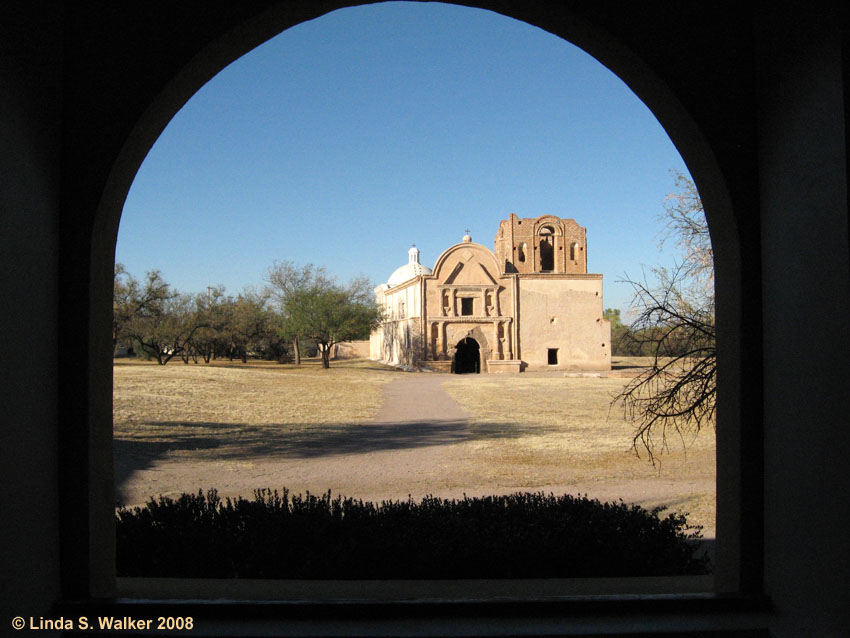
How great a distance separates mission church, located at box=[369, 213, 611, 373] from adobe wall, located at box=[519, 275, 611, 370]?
0.06 m

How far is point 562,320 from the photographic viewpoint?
3569 centimetres

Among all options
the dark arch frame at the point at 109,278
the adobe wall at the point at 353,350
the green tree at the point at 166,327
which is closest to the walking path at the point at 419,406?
the dark arch frame at the point at 109,278

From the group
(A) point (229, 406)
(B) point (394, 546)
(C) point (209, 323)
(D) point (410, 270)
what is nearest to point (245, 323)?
(C) point (209, 323)

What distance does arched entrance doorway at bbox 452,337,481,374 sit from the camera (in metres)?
36.9

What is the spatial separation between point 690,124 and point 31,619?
129 inches

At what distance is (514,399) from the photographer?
66.5ft

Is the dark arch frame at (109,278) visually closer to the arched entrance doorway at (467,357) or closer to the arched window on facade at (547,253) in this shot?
the arched entrance doorway at (467,357)

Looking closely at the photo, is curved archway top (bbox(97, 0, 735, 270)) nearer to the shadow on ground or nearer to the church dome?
the shadow on ground

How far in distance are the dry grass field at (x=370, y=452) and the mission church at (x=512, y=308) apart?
14569 millimetres

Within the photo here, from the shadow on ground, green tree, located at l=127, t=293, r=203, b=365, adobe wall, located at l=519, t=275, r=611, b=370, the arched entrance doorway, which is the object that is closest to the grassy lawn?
the shadow on ground

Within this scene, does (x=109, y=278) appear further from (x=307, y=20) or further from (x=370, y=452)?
(x=370, y=452)

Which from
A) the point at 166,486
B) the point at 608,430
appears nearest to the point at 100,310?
the point at 166,486

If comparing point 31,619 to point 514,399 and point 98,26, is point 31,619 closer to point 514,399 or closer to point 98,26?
point 98,26

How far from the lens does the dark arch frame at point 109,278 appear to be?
2434 millimetres
